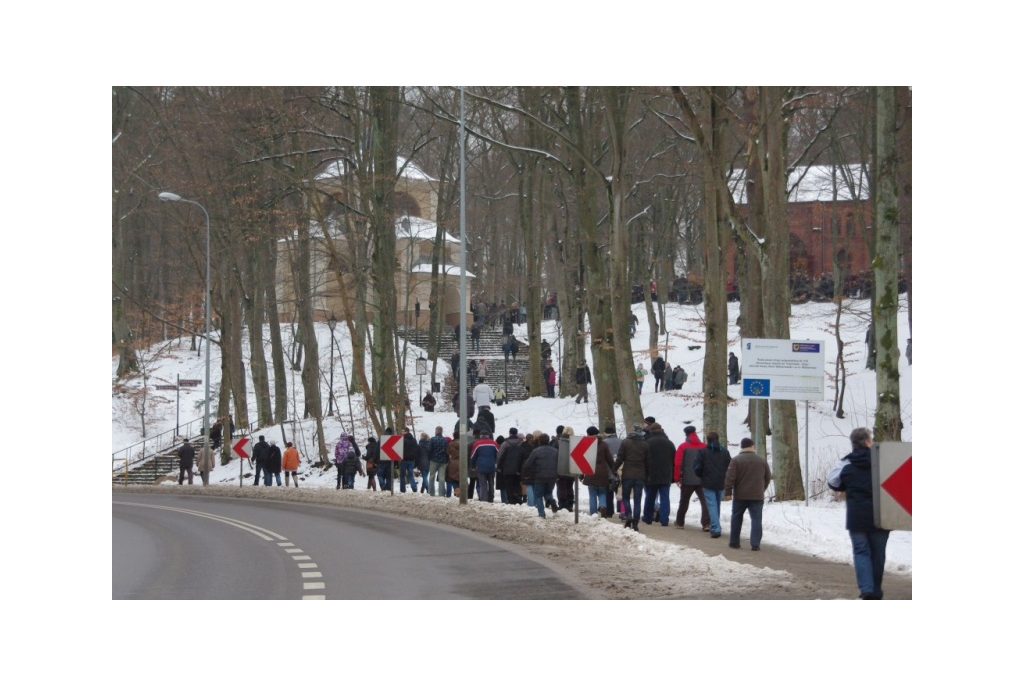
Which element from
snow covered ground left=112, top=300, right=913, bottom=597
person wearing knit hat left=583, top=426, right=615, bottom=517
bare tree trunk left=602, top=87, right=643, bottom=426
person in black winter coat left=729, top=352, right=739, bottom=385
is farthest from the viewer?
person in black winter coat left=729, top=352, right=739, bottom=385

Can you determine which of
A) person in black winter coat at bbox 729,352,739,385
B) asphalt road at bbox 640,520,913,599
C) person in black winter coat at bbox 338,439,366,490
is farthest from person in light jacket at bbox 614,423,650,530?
person in black winter coat at bbox 729,352,739,385

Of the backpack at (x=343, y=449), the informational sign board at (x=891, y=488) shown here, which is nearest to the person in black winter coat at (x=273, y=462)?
the backpack at (x=343, y=449)

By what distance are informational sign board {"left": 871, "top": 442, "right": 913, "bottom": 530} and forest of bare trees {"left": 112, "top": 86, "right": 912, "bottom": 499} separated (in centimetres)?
858

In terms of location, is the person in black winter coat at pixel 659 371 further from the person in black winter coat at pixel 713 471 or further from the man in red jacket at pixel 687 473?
the person in black winter coat at pixel 713 471

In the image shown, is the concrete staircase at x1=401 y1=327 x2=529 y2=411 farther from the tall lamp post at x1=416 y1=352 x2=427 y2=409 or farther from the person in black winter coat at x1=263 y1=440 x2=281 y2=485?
the person in black winter coat at x1=263 y1=440 x2=281 y2=485

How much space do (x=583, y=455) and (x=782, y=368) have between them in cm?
333

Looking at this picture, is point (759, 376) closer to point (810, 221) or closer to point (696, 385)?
point (696, 385)

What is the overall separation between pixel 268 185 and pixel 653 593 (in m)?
26.0

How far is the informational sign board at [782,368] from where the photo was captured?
1986 centimetres

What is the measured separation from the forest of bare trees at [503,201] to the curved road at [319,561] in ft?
22.9

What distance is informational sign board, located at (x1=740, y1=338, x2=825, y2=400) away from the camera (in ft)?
65.2

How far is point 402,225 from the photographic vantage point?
45.3m

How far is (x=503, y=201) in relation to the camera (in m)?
53.5

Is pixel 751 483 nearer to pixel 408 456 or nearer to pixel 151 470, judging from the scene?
pixel 408 456
